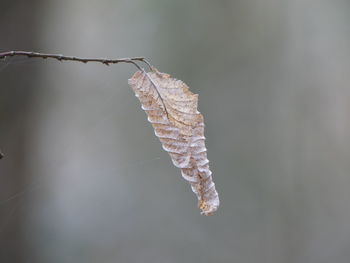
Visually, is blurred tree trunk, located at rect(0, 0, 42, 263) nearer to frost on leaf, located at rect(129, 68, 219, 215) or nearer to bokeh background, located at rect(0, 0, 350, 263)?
bokeh background, located at rect(0, 0, 350, 263)

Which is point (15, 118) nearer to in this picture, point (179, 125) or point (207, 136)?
point (207, 136)

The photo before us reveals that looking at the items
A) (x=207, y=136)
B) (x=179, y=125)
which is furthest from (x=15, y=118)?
(x=179, y=125)

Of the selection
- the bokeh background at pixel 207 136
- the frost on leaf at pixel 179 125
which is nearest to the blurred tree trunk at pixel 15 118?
the bokeh background at pixel 207 136

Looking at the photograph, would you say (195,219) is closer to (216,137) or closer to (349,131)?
(216,137)

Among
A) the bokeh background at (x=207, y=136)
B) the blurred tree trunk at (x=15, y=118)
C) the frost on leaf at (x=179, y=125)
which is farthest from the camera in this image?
the bokeh background at (x=207, y=136)

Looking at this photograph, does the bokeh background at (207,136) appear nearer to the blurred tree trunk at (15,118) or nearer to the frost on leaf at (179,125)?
the blurred tree trunk at (15,118)

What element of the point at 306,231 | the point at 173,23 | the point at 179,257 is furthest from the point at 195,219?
the point at 173,23
